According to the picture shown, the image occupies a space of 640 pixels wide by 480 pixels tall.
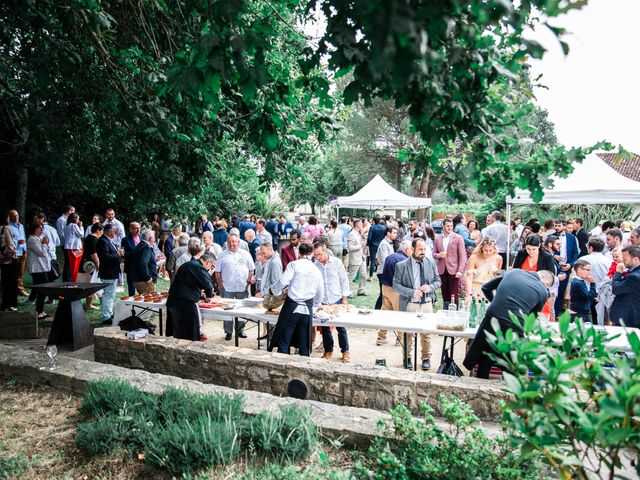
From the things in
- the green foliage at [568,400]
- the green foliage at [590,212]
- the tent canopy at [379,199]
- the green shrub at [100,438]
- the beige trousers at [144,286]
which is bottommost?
the green shrub at [100,438]

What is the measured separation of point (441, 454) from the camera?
125 inches

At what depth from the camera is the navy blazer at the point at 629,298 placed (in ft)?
17.7

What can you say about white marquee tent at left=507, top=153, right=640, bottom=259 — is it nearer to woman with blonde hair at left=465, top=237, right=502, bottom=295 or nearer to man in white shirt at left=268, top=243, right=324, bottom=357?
woman with blonde hair at left=465, top=237, right=502, bottom=295

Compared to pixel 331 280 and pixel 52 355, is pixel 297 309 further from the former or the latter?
pixel 52 355

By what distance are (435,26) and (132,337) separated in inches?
211

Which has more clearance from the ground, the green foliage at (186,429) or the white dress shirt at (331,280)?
the white dress shirt at (331,280)

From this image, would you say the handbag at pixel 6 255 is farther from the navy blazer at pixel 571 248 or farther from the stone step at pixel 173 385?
the navy blazer at pixel 571 248

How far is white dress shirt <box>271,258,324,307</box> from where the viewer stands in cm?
594

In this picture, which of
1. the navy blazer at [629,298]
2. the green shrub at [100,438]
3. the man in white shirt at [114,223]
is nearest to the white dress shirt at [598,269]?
the navy blazer at [629,298]

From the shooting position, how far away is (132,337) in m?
6.02

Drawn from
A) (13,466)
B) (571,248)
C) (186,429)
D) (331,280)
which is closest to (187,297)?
(331,280)

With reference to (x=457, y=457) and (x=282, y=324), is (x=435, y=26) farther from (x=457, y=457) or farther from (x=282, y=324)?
(x=282, y=324)

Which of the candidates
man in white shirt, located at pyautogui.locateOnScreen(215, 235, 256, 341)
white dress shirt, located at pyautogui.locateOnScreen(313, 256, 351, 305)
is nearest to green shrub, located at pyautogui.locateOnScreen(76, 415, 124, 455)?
white dress shirt, located at pyautogui.locateOnScreen(313, 256, 351, 305)

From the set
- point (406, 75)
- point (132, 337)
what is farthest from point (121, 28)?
point (406, 75)
